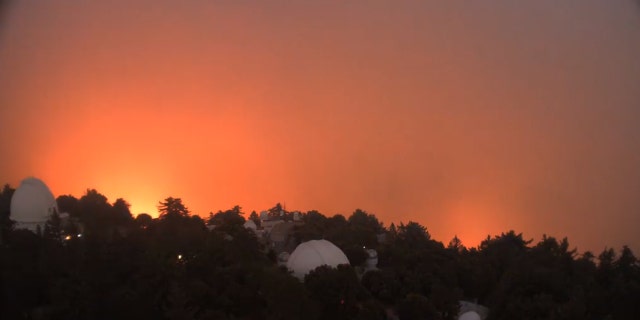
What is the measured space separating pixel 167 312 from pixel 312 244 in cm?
466

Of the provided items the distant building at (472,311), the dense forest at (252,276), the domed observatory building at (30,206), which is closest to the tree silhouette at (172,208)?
the dense forest at (252,276)

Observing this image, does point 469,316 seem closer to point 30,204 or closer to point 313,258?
point 313,258

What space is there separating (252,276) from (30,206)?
7.05 meters

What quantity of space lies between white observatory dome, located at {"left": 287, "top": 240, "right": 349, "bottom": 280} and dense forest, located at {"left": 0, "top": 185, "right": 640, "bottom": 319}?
0.57 metres

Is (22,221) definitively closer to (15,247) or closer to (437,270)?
(15,247)

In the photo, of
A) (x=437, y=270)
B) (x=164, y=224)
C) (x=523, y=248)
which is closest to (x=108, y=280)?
(x=164, y=224)

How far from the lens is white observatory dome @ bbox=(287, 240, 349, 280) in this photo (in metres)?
13.1

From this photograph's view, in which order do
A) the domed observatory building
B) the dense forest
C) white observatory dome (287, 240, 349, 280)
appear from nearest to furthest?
the dense forest, white observatory dome (287, 240, 349, 280), the domed observatory building

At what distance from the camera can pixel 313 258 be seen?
43.3 ft

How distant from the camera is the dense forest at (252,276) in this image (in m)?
10.1

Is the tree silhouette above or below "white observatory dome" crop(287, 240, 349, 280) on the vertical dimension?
above

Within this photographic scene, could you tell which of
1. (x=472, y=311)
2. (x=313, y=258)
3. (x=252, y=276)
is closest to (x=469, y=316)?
(x=472, y=311)

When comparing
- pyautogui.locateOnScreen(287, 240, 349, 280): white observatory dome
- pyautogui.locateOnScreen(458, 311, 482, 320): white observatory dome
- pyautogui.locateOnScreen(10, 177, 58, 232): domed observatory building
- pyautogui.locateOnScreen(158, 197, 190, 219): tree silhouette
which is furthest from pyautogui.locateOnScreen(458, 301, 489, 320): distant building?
pyautogui.locateOnScreen(10, 177, 58, 232): domed observatory building

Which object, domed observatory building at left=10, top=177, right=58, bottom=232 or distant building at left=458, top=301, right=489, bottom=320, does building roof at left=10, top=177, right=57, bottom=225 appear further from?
distant building at left=458, top=301, right=489, bottom=320
